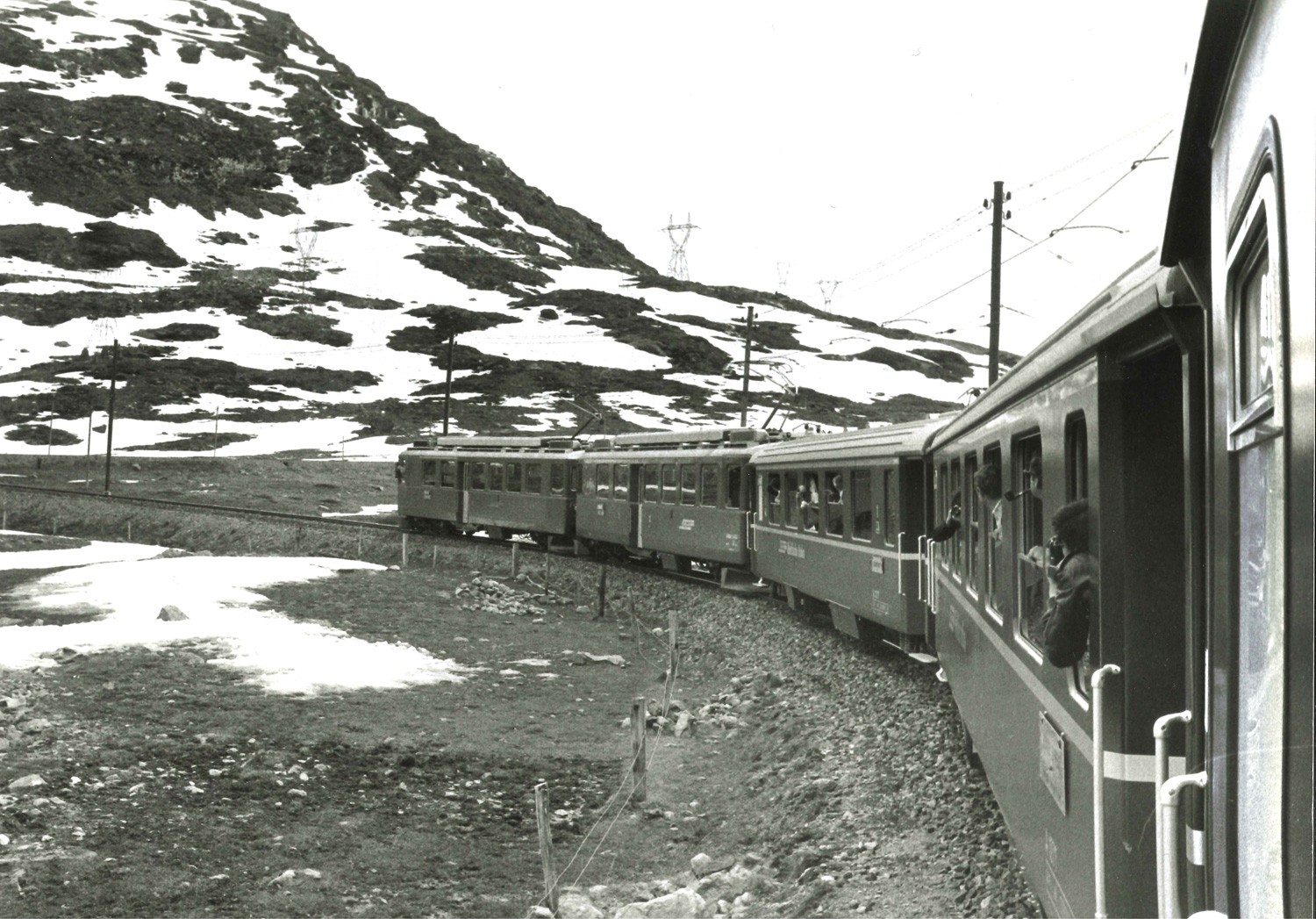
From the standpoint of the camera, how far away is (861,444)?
15.7m

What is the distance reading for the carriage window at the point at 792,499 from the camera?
19.0 meters

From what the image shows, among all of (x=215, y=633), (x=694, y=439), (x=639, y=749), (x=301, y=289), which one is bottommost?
(x=639, y=749)

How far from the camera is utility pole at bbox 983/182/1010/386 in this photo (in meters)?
23.0

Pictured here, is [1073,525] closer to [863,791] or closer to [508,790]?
[863,791]

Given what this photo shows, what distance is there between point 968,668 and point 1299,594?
24.5 feet

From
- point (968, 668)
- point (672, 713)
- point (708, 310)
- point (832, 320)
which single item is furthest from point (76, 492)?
point (832, 320)

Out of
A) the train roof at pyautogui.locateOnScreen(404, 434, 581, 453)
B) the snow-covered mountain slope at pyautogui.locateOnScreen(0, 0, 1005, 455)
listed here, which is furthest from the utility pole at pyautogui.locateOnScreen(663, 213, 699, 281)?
the train roof at pyautogui.locateOnScreen(404, 434, 581, 453)

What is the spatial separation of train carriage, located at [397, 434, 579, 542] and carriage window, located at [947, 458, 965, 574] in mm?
21767

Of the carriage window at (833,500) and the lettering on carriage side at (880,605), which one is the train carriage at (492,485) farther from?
the lettering on carriage side at (880,605)

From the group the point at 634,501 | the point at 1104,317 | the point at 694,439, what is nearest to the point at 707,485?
the point at 694,439

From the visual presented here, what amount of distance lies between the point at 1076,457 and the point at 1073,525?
0.43 meters

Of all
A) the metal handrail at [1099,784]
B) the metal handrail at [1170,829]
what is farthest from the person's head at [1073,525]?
the metal handrail at [1170,829]

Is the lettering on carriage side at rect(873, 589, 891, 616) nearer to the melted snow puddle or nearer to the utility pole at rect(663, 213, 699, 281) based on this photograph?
the melted snow puddle

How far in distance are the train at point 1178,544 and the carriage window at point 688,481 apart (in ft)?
50.2
